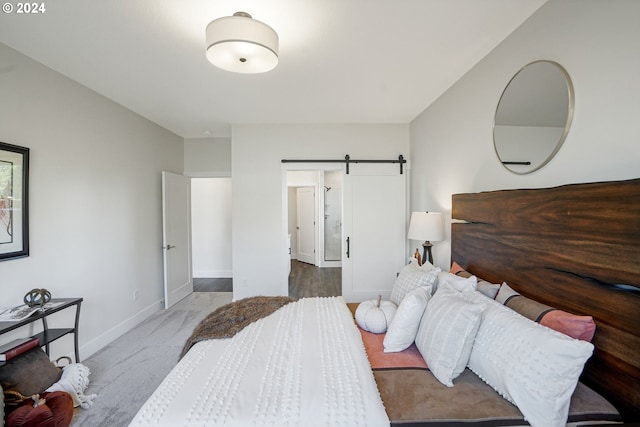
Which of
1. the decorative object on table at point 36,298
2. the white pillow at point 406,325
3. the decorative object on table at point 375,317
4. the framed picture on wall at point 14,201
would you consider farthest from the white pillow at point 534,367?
the framed picture on wall at point 14,201

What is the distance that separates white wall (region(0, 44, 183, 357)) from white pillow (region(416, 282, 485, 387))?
3.00m

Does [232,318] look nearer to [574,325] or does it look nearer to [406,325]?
[406,325]

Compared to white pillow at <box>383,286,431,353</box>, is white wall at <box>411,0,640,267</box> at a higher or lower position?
higher

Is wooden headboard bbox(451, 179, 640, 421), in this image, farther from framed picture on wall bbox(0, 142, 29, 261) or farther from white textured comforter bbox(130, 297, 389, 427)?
framed picture on wall bbox(0, 142, 29, 261)

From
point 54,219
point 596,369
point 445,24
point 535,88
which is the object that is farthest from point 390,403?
point 54,219

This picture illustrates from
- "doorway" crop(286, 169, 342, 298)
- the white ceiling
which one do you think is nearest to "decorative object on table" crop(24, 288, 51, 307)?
the white ceiling

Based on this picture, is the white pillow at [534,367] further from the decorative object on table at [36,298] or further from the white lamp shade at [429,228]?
the decorative object on table at [36,298]

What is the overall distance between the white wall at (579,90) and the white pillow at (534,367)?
32.3 inches

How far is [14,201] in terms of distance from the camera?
7.00 ft

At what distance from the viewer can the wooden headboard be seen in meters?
1.14

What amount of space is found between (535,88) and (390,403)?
6.74 ft

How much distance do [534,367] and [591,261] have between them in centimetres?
59

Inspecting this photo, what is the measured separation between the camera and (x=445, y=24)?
1904mm

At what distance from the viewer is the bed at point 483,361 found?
3.70 ft
